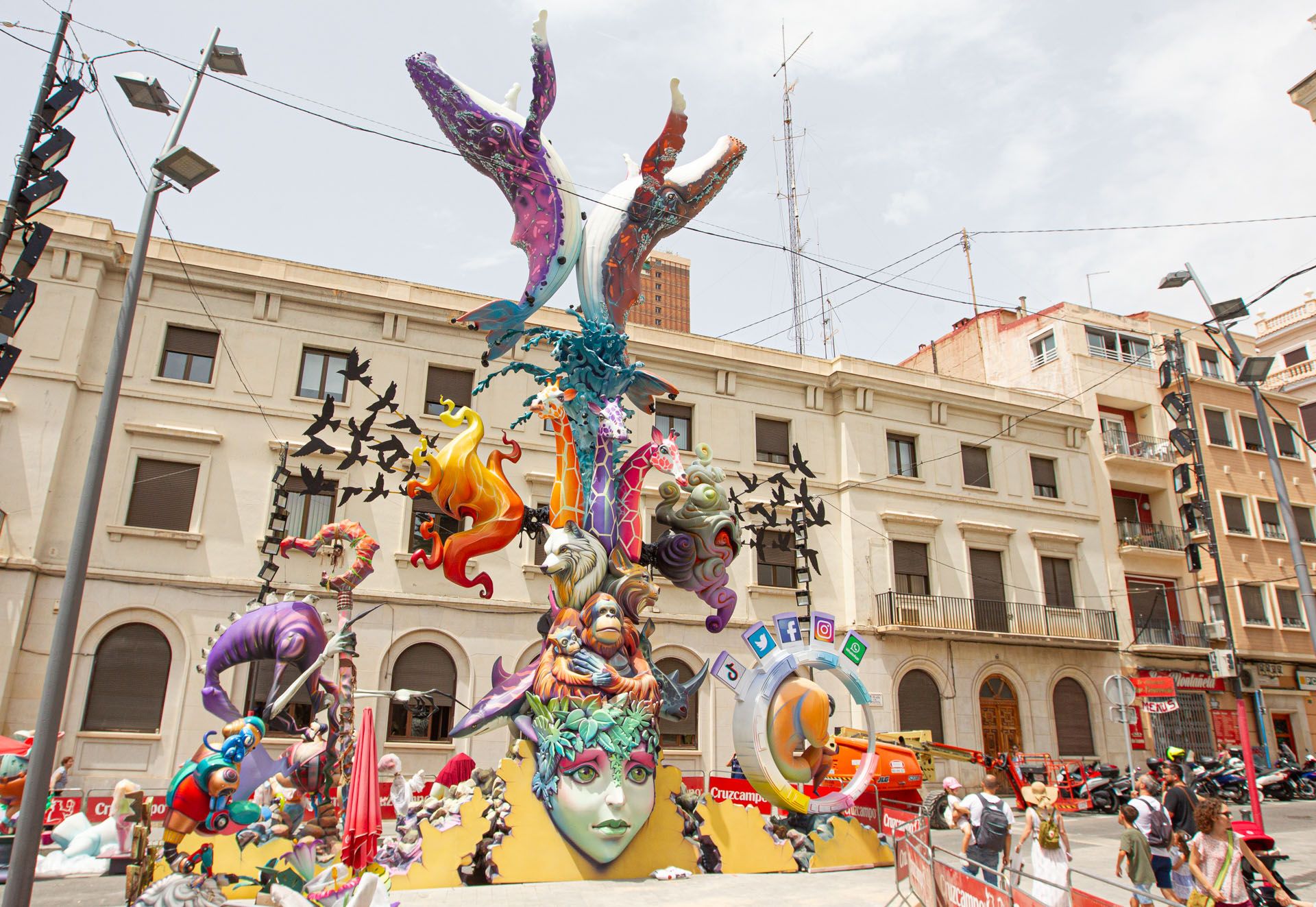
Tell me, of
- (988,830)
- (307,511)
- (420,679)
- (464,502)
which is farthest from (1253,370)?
(307,511)

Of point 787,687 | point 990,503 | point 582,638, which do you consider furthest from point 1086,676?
point 582,638

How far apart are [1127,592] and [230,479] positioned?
2414 cm

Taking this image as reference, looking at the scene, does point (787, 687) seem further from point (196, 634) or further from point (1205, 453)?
point (1205, 453)

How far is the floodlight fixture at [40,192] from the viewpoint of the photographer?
8.09m

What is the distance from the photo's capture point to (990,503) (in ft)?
86.0

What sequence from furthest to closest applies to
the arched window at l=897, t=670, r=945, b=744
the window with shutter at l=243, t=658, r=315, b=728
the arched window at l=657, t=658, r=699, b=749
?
the arched window at l=897, t=670, r=945, b=744, the arched window at l=657, t=658, r=699, b=749, the window with shutter at l=243, t=658, r=315, b=728

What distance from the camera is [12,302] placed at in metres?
8.13

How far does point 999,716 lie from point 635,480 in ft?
54.7

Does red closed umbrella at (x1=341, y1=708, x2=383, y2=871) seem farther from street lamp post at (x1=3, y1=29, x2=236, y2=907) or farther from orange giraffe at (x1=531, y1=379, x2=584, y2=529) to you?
orange giraffe at (x1=531, y1=379, x2=584, y2=529)

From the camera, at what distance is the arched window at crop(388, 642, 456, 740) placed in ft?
63.8

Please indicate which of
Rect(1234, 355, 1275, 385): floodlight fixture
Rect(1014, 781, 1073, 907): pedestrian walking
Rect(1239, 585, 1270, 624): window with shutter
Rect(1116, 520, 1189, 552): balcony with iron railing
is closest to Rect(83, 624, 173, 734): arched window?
Rect(1014, 781, 1073, 907): pedestrian walking

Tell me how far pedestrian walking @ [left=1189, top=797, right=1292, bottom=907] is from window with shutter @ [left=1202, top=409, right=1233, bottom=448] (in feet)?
83.7

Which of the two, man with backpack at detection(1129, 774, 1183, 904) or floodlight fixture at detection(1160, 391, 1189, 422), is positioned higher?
floodlight fixture at detection(1160, 391, 1189, 422)

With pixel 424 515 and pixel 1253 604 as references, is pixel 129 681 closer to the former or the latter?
pixel 424 515
